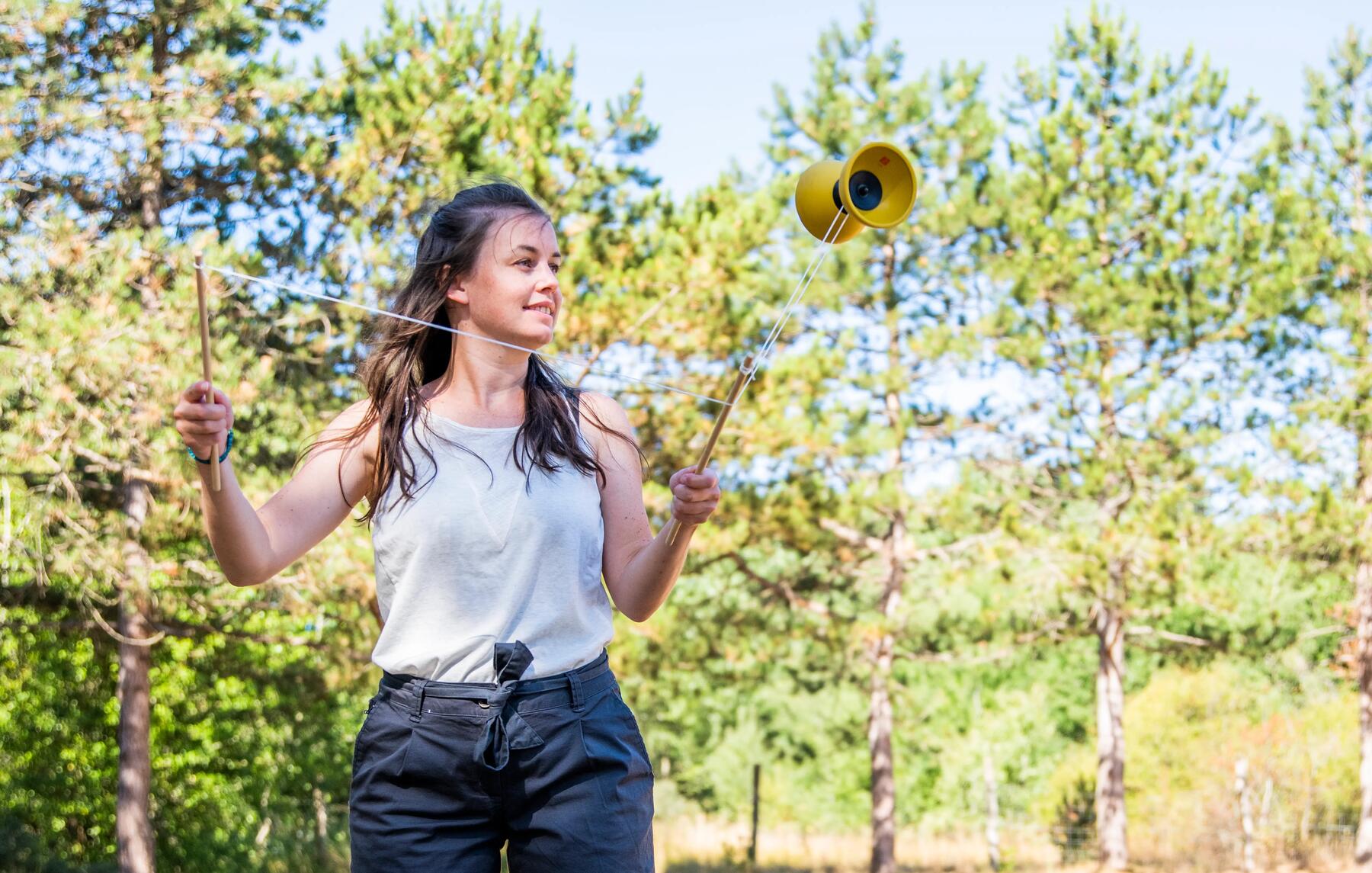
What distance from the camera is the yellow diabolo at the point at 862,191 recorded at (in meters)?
2.04

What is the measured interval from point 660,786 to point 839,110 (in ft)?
62.5

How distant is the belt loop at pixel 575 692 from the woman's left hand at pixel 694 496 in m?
0.26

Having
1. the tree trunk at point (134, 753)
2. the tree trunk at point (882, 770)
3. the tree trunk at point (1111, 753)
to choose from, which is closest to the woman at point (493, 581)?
the tree trunk at point (134, 753)

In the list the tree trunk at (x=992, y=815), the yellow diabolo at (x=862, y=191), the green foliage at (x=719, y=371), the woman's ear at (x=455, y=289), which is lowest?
the tree trunk at (x=992, y=815)

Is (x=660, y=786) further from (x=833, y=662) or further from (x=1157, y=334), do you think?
(x=1157, y=334)

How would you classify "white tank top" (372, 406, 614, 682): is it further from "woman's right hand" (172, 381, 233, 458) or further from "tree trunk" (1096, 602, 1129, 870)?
"tree trunk" (1096, 602, 1129, 870)

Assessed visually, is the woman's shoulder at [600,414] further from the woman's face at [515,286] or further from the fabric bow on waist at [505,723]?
the fabric bow on waist at [505,723]

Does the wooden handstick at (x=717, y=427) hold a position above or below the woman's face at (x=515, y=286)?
below

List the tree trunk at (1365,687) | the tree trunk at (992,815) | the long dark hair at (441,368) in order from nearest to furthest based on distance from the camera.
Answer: the long dark hair at (441,368) < the tree trunk at (1365,687) < the tree trunk at (992,815)

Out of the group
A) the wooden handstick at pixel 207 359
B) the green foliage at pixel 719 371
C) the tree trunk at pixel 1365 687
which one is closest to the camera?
the wooden handstick at pixel 207 359

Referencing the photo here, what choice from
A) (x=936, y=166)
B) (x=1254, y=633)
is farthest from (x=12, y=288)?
(x=1254, y=633)

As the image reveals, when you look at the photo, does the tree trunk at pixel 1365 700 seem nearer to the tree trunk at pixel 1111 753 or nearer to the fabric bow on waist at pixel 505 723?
the tree trunk at pixel 1111 753

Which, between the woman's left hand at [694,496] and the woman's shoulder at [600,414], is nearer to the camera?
the woman's left hand at [694,496]

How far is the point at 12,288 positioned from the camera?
930cm
